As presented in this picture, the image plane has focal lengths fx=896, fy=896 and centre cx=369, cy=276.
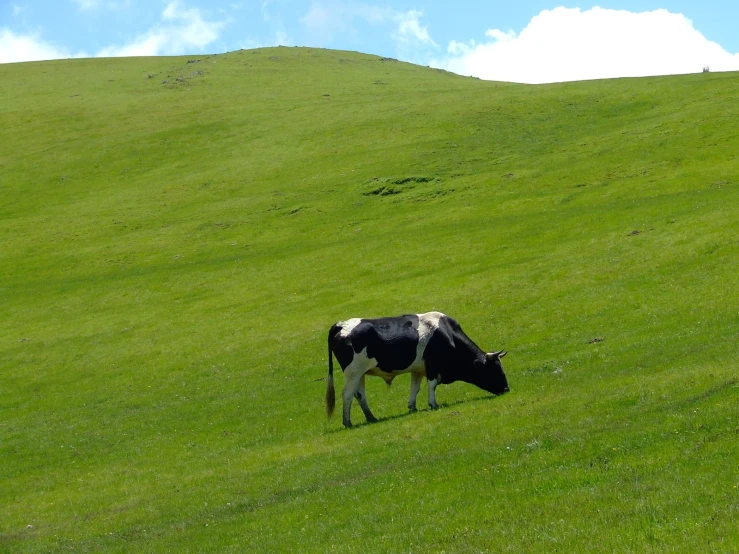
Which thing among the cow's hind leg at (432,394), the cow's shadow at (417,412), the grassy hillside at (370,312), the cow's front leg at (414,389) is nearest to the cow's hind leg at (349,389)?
the cow's shadow at (417,412)

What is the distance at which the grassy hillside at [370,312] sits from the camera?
15148 millimetres

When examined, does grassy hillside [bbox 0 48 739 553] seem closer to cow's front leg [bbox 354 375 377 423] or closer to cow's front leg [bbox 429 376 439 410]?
cow's front leg [bbox 429 376 439 410]

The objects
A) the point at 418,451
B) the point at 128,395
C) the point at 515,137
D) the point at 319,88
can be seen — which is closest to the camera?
the point at 418,451

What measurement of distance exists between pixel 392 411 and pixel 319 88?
318ft

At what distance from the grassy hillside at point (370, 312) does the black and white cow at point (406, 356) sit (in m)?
1.15

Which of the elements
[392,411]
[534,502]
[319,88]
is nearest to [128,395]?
[392,411]

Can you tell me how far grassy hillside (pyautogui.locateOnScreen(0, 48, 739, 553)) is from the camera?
15.1 meters

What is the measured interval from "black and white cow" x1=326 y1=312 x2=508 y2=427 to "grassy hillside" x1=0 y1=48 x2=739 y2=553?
1152 millimetres

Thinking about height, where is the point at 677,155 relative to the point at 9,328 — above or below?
above

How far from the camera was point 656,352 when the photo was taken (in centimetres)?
2666

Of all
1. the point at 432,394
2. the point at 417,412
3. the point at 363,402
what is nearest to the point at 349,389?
the point at 363,402

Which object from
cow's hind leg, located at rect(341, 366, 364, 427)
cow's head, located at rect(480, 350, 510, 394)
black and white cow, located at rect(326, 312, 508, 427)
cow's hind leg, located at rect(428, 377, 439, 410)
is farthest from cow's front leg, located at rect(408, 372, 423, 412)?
cow's head, located at rect(480, 350, 510, 394)

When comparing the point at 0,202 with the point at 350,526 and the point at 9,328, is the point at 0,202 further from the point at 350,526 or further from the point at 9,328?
the point at 350,526

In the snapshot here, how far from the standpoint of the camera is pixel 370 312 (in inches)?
1677
